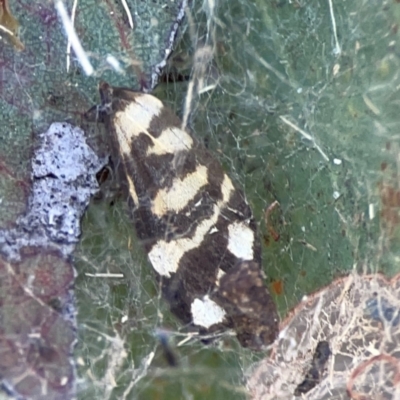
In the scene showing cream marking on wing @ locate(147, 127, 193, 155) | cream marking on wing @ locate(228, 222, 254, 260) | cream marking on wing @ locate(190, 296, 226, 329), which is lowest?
cream marking on wing @ locate(190, 296, 226, 329)

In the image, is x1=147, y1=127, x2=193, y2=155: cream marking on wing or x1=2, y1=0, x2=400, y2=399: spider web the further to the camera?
x1=2, y1=0, x2=400, y2=399: spider web

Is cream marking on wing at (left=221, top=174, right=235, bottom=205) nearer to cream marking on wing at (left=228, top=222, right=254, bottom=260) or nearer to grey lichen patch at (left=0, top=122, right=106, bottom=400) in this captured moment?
cream marking on wing at (left=228, top=222, right=254, bottom=260)

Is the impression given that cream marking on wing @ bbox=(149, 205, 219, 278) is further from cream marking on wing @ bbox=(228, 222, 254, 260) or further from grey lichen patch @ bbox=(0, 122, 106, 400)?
grey lichen patch @ bbox=(0, 122, 106, 400)

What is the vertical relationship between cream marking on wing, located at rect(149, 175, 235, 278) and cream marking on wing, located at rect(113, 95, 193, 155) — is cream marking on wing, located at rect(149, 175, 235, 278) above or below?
below

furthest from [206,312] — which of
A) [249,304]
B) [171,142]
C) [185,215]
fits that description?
[171,142]

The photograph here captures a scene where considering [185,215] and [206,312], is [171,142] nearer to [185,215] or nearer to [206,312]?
[185,215]

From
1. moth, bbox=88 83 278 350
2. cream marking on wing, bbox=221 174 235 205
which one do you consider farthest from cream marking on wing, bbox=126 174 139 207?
cream marking on wing, bbox=221 174 235 205

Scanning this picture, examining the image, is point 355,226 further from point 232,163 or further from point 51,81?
point 51,81

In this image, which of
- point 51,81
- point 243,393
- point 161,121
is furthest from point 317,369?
point 51,81

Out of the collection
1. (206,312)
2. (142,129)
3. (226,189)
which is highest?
(142,129)
